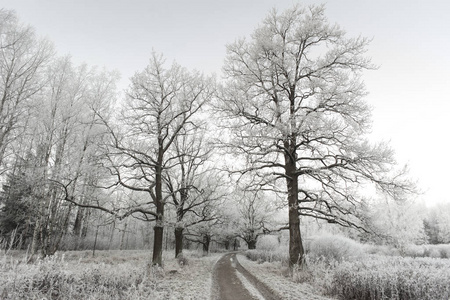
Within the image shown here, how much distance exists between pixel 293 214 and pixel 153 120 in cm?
875

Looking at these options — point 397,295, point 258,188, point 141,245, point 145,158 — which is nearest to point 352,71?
point 258,188

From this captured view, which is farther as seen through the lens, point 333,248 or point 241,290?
point 333,248

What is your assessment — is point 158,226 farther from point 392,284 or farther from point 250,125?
point 392,284

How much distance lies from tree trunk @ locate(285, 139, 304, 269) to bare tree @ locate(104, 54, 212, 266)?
19.6ft

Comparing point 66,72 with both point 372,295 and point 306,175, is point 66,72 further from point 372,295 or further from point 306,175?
point 372,295

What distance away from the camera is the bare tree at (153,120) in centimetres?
1137

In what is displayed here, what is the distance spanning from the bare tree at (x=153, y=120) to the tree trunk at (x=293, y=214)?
19.6 ft

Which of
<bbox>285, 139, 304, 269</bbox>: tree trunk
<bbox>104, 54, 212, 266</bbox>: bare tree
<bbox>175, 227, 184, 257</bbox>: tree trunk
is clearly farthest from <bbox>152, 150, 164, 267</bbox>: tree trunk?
<bbox>285, 139, 304, 269</bbox>: tree trunk

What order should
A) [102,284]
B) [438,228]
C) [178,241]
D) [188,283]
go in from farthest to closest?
1. [438,228]
2. [178,241]
3. [188,283]
4. [102,284]

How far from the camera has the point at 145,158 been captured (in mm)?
12156

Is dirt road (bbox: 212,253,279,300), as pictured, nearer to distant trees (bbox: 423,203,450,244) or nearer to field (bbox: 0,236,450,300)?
field (bbox: 0,236,450,300)

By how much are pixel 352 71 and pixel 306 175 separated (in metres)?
5.39

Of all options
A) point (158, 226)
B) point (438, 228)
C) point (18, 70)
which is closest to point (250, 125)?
point (158, 226)

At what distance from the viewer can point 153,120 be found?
479 inches
